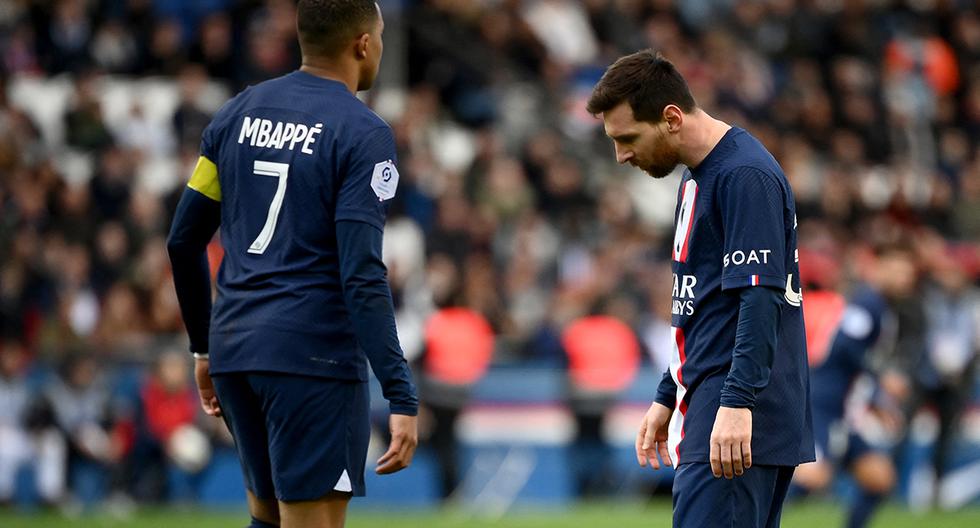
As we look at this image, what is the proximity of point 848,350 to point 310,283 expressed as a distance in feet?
20.1

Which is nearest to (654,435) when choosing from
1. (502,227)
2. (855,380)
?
(855,380)

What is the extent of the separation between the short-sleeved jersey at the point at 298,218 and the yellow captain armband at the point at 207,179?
130 millimetres

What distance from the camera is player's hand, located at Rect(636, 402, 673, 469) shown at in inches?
217

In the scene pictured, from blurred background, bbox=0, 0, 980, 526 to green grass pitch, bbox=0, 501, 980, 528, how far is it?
287 millimetres

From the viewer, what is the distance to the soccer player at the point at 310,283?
5039 millimetres

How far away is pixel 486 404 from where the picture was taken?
1481cm

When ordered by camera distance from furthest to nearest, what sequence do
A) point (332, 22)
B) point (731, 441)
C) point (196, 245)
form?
1. point (196, 245)
2. point (332, 22)
3. point (731, 441)

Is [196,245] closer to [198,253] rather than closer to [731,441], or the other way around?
[198,253]

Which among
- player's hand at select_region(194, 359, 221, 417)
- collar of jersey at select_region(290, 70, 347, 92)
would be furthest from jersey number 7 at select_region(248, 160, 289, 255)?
player's hand at select_region(194, 359, 221, 417)

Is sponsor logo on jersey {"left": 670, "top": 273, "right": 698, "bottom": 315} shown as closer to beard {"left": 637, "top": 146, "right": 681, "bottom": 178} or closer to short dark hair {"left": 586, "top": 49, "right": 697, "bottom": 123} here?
beard {"left": 637, "top": 146, "right": 681, "bottom": 178}

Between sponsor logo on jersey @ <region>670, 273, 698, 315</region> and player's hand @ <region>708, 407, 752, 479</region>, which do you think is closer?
player's hand @ <region>708, 407, 752, 479</region>

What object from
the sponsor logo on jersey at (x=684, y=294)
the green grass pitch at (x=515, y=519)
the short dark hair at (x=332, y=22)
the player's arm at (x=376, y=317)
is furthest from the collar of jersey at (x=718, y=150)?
the green grass pitch at (x=515, y=519)

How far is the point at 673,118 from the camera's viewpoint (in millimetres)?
5152

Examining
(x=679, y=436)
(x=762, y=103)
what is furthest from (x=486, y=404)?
(x=679, y=436)
